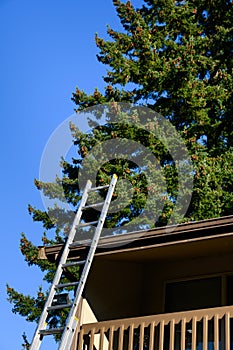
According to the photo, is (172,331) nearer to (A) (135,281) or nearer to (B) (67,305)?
(B) (67,305)

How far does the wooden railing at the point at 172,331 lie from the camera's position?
27.5ft

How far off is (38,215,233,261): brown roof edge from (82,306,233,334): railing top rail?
3.19ft

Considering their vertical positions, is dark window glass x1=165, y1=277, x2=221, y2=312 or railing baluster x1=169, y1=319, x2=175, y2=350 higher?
dark window glass x1=165, y1=277, x2=221, y2=312

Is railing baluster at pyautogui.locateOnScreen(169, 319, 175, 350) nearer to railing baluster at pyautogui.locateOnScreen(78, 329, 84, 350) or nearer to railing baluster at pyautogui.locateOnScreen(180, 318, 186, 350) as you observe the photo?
railing baluster at pyautogui.locateOnScreen(180, 318, 186, 350)

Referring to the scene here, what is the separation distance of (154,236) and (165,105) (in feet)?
40.8

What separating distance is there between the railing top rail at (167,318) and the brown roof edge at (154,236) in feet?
3.19

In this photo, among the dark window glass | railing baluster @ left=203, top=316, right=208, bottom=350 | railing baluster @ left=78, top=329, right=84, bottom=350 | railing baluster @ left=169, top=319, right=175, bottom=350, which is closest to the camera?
railing baluster @ left=203, top=316, right=208, bottom=350

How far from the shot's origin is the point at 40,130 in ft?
75.3

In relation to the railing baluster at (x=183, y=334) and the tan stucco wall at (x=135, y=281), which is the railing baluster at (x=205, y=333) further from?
the tan stucco wall at (x=135, y=281)

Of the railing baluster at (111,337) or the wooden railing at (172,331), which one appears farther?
the railing baluster at (111,337)

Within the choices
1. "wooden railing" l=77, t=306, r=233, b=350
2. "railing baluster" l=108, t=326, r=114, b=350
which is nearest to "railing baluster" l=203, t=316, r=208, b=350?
"wooden railing" l=77, t=306, r=233, b=350

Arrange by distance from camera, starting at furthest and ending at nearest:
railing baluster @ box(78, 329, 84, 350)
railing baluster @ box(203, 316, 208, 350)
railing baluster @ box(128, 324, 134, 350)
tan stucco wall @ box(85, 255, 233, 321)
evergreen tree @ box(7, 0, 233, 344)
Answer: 1. evergreen tree @ box(7, 0, 233, 344)
2. tan stucco wall @ box(85, 255, 233, 321)
3. railing baluster @ box(78, 329, 84, 350)
4. railing baluster @ box(128, 324, 134, 350)
5. railing baluster @ box(203, 316, 208, 350)

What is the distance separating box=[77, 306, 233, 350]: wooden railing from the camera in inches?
330

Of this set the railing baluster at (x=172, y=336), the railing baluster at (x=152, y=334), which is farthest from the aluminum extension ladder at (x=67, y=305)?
the railing baluster at (x=172, y=336)
